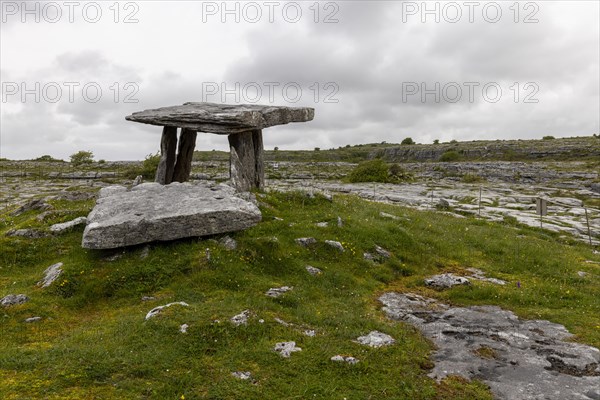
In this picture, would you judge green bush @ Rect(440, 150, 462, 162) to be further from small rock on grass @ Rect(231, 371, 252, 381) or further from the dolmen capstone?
small rock on grass @ Rect(231, 371, 252, 381)

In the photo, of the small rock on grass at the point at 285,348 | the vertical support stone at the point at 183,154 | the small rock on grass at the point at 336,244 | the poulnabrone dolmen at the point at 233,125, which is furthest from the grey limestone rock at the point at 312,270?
the vertical support stone at the point at 183,154

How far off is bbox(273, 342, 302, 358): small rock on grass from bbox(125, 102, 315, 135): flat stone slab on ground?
14.3m

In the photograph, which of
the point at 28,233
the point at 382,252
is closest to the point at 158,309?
the point at 28,233

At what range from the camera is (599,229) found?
2975cm

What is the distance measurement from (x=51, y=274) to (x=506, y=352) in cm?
1511

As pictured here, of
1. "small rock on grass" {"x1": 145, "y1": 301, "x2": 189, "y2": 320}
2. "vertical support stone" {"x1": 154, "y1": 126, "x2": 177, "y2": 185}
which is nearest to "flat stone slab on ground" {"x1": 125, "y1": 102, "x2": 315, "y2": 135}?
"vertical support stone" {"x1": 154, "y1": 126, "x2": 177, "y2": 185}

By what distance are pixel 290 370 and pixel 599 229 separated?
29.5 meters

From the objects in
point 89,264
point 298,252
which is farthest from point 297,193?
point 89,264

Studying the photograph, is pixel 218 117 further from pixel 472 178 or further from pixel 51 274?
pixel 472 178

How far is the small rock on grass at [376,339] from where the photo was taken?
11.3 m

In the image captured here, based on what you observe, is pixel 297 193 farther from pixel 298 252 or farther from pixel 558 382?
pixel 558 382

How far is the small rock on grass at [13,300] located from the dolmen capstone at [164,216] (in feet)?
9.06

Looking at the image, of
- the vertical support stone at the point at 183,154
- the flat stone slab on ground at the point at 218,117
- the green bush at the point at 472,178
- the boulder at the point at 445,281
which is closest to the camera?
the boulder at the point at 445,281

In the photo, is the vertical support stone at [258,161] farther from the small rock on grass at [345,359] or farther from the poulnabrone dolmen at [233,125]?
the small rock on grass at [345,359]
